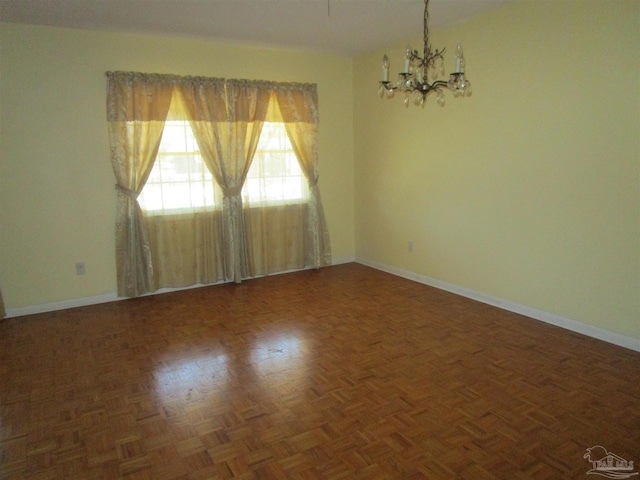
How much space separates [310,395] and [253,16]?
3203 millimetres

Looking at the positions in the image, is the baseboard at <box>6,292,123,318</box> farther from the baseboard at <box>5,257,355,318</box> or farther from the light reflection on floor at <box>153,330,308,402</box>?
the light reflection on floor at <box>153,330,308,402</box>

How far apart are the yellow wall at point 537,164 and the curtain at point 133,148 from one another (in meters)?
2.66

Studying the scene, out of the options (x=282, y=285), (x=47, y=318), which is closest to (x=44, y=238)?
(x=47, y=318)

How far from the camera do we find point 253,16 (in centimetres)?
391

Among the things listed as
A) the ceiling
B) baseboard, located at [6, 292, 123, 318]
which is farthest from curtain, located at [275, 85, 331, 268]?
baseboard, located at [6, 292, 123, 318]

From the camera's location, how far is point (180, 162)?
4.80m

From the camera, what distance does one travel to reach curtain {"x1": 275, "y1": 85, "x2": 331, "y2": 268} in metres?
5.33

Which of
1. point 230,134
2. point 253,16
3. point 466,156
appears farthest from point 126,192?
point 466,156

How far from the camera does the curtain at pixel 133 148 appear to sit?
4.44 m

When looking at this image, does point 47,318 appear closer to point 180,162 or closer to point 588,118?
point 180,162

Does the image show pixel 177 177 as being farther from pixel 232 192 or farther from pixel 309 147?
pixel 309 147

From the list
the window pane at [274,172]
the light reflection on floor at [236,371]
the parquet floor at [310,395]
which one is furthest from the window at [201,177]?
the light reflection on floor at [236,371]

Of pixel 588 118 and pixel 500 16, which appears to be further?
pixel 500 16

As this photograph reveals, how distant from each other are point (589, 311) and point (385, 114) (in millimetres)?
3101
